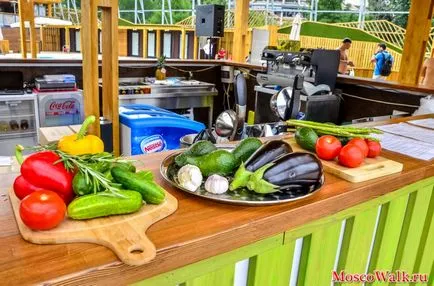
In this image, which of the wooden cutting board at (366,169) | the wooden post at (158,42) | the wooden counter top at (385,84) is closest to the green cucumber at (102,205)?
the wooden cutting board at (366,169)

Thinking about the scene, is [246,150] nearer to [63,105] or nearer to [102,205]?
[102,205]

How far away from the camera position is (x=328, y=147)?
134 cm

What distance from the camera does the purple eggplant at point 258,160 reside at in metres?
1.03

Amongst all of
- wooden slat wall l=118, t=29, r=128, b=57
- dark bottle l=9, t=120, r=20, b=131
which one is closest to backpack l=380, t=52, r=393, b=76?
dark bottle l=9, t=120, r=20, b=131

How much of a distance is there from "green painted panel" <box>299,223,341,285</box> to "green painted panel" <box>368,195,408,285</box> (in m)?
0.27

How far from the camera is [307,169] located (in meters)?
1.08

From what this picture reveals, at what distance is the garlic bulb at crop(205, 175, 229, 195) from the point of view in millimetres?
1011

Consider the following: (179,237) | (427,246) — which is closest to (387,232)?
(427,246)

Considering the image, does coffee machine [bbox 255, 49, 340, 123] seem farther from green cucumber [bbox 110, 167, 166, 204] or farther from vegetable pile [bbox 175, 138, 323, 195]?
green cucumber [bbox 110, 167, 166, 204]

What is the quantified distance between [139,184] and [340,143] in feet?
2.62

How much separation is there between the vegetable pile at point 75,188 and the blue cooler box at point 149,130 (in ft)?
6.04

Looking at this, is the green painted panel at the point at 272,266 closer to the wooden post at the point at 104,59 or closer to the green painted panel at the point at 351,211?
the green painted panel at the point at 351,211

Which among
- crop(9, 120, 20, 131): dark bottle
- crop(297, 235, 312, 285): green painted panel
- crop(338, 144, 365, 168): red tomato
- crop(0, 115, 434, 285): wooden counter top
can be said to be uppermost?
crop(338, 144, 365, 168): red tomato

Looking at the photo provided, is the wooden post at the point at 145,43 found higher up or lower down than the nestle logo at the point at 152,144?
higher up
